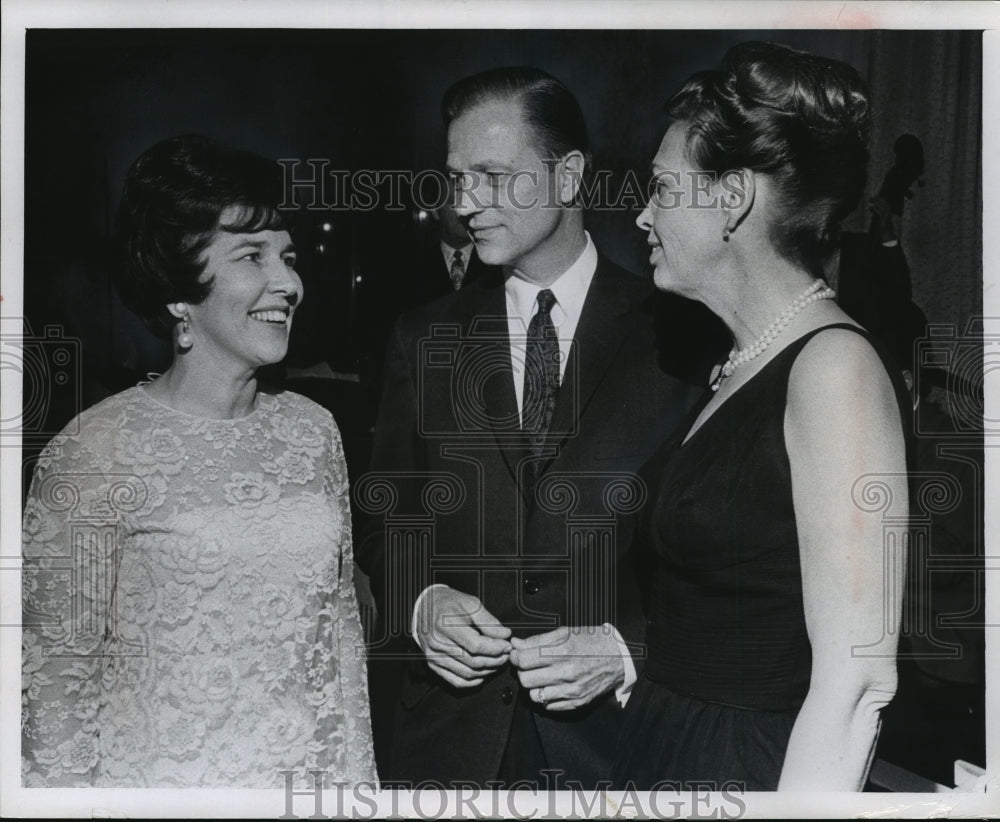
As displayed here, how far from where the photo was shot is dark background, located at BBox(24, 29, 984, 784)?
3.32 metres

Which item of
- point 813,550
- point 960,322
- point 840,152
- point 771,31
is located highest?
point 771,31

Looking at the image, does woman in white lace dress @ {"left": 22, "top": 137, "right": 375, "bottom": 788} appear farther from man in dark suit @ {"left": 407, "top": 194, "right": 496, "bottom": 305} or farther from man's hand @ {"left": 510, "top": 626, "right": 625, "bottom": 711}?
man's hand @ {"left": 510, "top": 626, "right": 625, "bottom": 711}

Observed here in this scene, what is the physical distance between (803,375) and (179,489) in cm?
182

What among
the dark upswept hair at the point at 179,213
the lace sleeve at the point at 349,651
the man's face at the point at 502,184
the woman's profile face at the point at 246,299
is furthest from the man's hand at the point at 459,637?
the dark upswept hair at the point at 179,213

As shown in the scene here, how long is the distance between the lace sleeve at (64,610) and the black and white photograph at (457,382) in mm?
12

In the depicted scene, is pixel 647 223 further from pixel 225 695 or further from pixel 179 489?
pixel 225 695

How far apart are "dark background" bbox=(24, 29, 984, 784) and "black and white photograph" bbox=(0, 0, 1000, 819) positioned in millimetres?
11

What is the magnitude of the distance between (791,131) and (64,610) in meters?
2.59

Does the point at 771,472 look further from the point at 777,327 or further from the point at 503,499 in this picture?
the point at 503,499

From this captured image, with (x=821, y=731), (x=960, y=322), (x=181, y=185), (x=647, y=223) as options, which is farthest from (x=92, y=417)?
(x=960, y=322)

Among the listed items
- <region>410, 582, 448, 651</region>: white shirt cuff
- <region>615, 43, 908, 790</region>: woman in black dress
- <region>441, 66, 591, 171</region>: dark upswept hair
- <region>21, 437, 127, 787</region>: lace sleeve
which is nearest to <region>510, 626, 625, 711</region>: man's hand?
<region>615, 43, 908, 790</region>: woman in black dress

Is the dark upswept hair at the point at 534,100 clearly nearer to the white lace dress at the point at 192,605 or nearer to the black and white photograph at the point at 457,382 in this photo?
the black and white photograph at the point at 457,382

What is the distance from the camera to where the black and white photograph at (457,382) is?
3.23 m

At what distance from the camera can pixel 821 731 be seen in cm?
311
